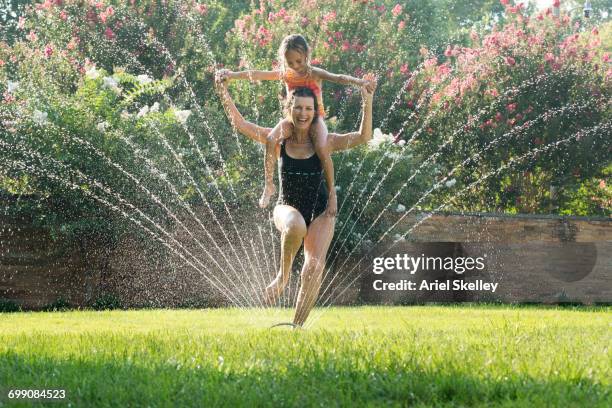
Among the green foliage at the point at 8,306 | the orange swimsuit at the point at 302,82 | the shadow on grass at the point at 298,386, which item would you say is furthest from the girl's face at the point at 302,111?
→ the green foliage at the point at 8,306

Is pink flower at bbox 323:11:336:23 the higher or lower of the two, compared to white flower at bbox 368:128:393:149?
higher

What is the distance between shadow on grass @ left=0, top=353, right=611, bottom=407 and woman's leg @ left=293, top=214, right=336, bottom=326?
6.62 feet

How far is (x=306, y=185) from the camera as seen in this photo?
263 inches

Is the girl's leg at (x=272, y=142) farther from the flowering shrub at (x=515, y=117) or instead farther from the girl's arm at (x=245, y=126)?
the flowering shrub at (x=515, y=117)

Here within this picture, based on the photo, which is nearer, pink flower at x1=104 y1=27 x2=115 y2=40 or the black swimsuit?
the black swimsuit

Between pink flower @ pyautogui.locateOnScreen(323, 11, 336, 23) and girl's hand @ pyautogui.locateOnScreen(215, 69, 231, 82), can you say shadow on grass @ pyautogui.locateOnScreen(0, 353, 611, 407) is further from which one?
pink flower @ pyautogui.locateOnScreen(323, 11, 336, 23)

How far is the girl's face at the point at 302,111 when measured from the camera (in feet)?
21.3

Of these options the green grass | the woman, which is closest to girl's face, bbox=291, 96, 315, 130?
the woman

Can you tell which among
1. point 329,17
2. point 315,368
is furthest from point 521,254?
point 315,368

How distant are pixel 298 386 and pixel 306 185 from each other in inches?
109

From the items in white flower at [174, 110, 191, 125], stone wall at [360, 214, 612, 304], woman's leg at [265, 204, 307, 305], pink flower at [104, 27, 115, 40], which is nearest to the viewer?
woman's leg at [265, 204, 307, 305]

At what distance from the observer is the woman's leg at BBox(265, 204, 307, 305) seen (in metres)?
6.46

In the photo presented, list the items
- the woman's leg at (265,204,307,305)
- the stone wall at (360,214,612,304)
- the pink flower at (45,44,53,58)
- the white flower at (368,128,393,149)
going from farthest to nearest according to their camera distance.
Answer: the pink flower at (45,44,53,58) → the stone wall at (360,214,612,304) → the white flower at (368,128,393,149) → the woman's leg at (265,204,307,305)

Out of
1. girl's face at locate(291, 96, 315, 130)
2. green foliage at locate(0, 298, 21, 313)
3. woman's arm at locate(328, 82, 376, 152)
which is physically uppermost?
girl's face at locate(291, 96, 315, 130)
